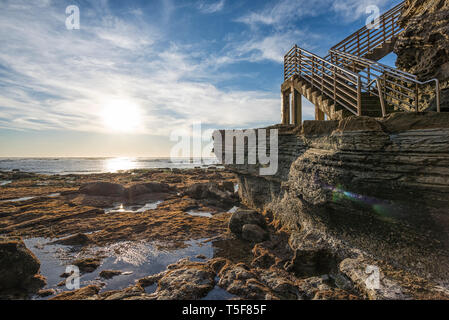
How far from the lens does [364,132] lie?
4.09 meters

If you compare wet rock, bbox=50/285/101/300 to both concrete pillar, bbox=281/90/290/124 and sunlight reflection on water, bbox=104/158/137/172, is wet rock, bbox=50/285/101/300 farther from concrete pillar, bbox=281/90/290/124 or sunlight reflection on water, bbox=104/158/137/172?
sunlight reflection on water, bbox=104/158/137/172

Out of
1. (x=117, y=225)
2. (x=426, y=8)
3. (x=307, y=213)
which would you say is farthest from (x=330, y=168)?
(x=117, y=225)

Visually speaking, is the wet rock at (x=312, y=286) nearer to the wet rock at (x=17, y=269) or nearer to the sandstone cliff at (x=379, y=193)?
the sandstone cliff at (x=379, y=193)

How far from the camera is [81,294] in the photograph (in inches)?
154

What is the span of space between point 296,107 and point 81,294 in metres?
11.1

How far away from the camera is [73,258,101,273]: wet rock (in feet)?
16.3

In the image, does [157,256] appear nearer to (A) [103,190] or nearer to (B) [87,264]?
(B) [87,264]

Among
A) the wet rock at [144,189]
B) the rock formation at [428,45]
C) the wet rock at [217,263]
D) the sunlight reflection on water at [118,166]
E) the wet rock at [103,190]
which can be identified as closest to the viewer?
the wet rock at [217,263]

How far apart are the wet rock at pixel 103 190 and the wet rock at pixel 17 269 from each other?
374 inches

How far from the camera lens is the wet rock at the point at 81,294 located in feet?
12.5

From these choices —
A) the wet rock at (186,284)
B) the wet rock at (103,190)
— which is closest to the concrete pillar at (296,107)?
the wet rock at (186,284)

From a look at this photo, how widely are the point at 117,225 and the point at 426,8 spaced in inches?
529

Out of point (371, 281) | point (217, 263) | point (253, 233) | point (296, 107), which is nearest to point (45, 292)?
point (217, 263)

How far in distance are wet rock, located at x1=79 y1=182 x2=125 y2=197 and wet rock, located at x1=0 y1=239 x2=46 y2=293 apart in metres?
9.49
